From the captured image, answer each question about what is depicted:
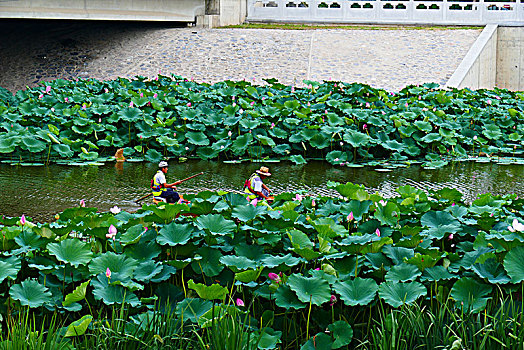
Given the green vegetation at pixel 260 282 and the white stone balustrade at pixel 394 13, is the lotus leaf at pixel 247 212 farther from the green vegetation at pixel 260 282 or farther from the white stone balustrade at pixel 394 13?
the white stone balustrade at pixel 394 13

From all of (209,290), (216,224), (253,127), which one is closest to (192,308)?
(209,290)

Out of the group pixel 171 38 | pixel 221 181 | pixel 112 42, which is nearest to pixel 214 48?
pixel 171 38

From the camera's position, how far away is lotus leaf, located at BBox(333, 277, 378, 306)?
3.68 metres

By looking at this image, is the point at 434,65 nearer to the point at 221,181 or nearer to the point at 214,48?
the point at 214,48

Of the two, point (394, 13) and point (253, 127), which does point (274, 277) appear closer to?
point (253, 127)

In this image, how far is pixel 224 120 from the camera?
11.1m

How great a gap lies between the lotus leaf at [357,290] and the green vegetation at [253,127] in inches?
252

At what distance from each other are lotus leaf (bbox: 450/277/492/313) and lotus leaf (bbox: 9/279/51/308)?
7.45ft

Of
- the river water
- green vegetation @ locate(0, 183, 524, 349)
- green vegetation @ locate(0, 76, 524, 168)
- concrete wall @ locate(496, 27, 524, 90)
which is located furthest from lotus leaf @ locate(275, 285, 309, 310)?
concrete wall @ locate(496, 27, 524, 90)

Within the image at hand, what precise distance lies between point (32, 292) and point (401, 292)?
2054 millimetres

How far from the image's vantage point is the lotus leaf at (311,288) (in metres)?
3.66

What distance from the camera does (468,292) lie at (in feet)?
12.3

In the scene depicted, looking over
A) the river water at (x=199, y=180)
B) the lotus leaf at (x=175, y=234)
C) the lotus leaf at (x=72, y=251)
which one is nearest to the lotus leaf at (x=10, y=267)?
the lotus leaf at (x=72, y=251)

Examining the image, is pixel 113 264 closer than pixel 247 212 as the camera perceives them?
Yes
